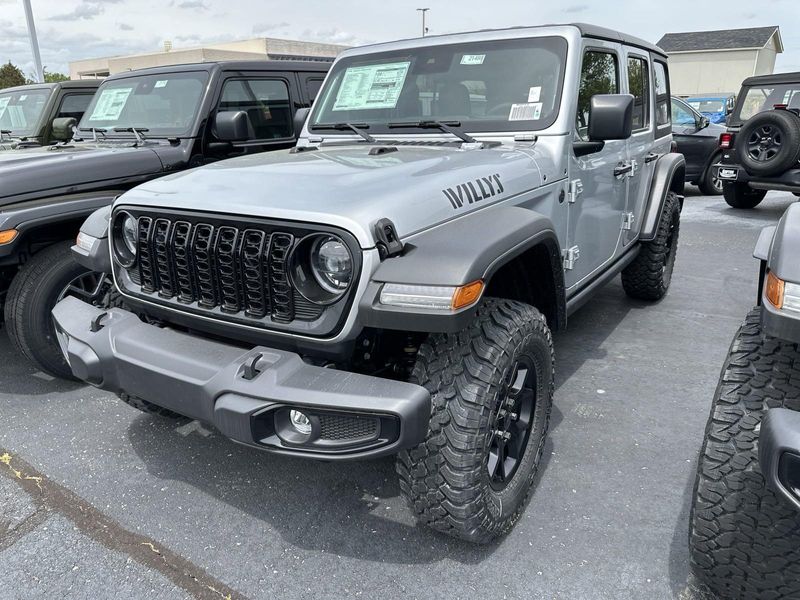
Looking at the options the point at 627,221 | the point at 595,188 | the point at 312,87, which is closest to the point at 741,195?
the point at 627,221

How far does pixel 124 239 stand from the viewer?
2547mm

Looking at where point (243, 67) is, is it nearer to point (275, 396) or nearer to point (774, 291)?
point (275, 396)

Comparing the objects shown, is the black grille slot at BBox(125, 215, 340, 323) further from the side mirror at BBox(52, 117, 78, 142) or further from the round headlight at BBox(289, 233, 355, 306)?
the side mirror at BBox(52, 117, 78, 142)

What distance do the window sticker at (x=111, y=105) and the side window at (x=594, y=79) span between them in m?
Result: 3.70

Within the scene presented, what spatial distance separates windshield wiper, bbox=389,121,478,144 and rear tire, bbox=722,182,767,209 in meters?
7.32

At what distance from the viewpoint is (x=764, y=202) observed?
9.92 metres

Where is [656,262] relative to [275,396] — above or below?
below

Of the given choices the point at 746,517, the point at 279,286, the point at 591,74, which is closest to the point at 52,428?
the point at 279,286

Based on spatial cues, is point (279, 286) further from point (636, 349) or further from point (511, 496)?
point (636, 349)

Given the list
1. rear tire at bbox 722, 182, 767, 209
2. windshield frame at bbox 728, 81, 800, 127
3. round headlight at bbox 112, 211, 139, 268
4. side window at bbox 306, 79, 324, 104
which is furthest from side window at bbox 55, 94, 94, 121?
rear tire at bbox 722, 182, 767, 209

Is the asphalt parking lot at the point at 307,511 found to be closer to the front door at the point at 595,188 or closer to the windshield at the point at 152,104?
the front door at the point at 595,188

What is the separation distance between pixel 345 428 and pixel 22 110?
6.36 meters

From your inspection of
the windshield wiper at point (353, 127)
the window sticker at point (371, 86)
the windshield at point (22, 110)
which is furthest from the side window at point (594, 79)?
the windshield at point (22, 110)

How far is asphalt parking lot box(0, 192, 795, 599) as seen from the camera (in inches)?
83.6
